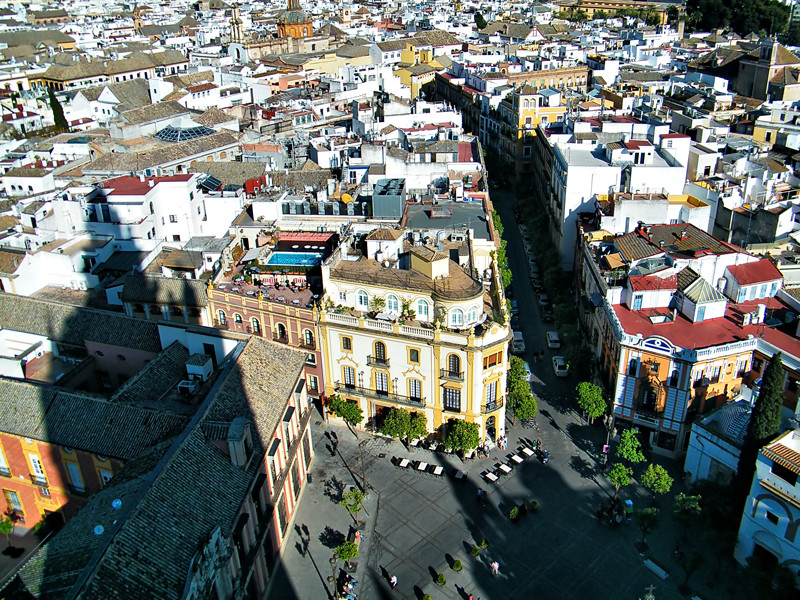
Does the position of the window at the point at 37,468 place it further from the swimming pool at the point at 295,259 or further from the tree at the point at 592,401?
the tree at the point at 592,401

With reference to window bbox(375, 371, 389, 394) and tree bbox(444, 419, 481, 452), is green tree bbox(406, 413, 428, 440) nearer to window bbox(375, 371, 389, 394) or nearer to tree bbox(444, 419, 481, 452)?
tree bbox(444, 419, 481, 452)

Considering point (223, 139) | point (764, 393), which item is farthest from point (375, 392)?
point (223, 139)

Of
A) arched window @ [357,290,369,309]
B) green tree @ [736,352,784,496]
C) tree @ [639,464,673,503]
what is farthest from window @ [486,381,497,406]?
green tree @ [736,352,784,496]

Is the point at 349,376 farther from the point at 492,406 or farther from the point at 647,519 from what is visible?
the point at 647,519

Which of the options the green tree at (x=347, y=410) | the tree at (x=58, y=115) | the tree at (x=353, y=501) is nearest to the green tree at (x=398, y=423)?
the green tree at (x=347, y=410)

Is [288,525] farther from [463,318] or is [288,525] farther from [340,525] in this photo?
[463,318]

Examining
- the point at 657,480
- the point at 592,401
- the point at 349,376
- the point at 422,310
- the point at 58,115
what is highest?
the point at 422,310

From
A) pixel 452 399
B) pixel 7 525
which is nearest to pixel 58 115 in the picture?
pixel 7 525
